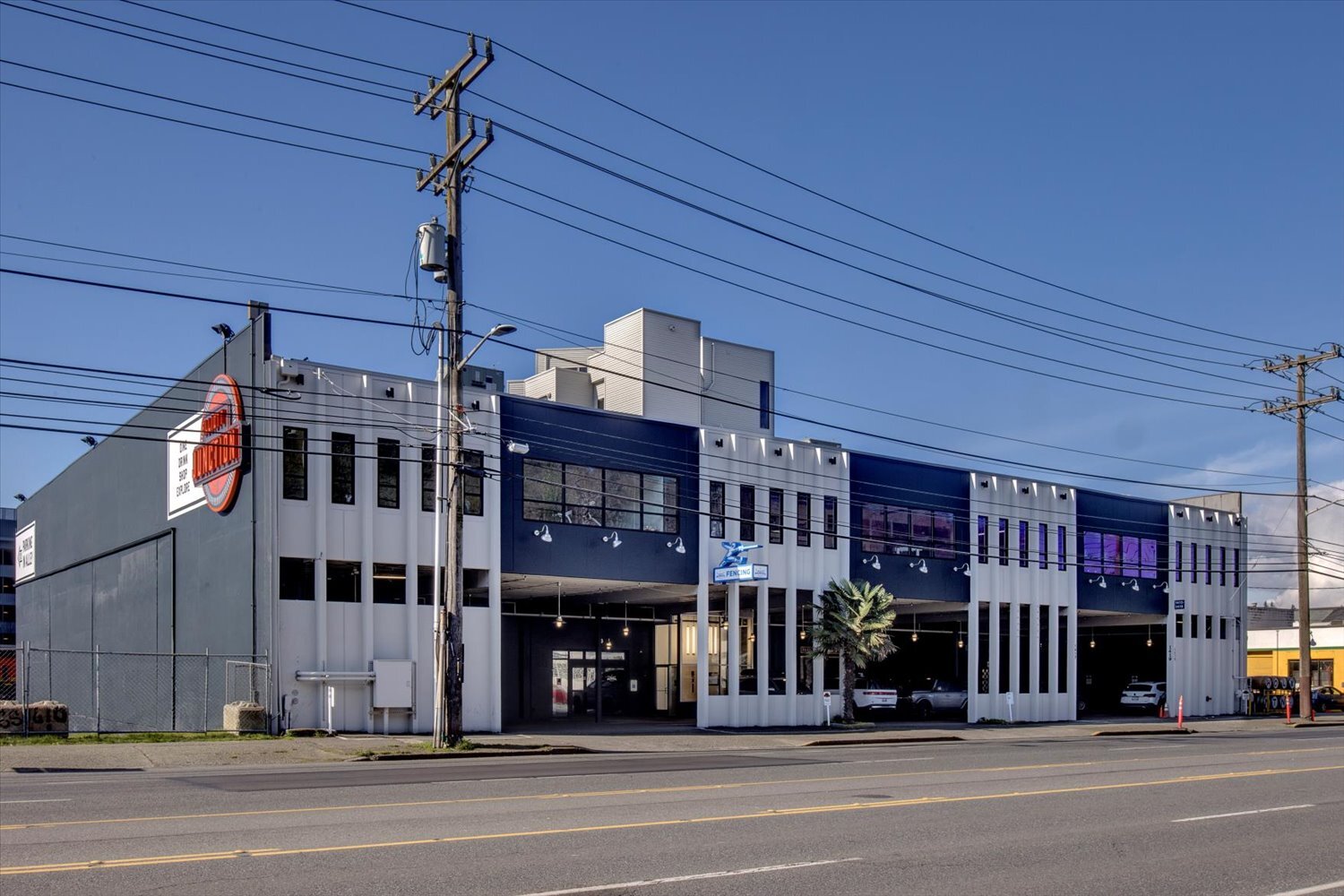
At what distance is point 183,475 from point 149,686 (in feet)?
21.4

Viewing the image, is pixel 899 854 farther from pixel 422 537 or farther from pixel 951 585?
pixel 951 585

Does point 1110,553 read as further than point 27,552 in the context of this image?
No

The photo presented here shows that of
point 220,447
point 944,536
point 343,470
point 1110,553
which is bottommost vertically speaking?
point 1110,553

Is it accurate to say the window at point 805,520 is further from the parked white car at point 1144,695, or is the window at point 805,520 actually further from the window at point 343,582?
the parked white car at point 1144,695

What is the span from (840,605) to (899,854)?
1152 inches

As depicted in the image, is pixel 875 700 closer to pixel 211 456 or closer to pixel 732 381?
pixel 732 381

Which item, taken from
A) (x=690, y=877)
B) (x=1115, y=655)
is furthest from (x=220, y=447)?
(x=1115, y=655)

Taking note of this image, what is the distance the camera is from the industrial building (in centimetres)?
3212

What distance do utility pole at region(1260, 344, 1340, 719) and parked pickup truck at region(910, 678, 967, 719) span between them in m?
13.1

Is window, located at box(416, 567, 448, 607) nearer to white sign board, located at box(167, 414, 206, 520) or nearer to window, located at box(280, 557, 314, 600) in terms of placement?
window, located at box(280, 557, 314, 600)

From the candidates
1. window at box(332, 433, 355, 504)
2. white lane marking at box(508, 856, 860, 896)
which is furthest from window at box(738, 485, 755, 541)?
white lane marking at box(508, 856, 860, 896)

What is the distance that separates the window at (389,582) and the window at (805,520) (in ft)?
45.4

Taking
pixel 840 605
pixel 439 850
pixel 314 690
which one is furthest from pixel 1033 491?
pixel 439 850

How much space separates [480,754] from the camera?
26.6 m
